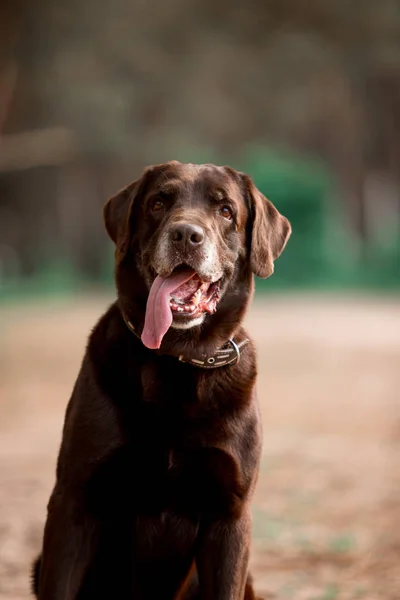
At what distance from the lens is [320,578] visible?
11.9ft

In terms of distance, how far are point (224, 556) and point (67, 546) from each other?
1.41 feet

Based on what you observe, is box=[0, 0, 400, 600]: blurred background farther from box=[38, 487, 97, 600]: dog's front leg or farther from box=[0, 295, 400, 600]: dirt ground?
box=[38, 487, 97, 600]: dog's front leg

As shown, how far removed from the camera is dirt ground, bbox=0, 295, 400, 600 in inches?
149

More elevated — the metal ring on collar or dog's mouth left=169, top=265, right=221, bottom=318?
dog's mouth left=169, top=265, right=221, bottom=318

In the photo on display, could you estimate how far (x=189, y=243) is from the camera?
8.50ft

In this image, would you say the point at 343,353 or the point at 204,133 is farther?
the point at 204,133

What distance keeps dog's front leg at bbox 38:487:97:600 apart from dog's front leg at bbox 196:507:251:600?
0.31 m

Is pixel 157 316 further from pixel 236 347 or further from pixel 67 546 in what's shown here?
pixel 67 546

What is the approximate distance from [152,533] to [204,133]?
15230 millimetres

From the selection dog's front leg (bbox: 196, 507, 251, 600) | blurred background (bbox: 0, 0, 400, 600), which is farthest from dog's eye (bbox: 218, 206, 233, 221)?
blurred background (bbox: 0, 0, 400, 600)

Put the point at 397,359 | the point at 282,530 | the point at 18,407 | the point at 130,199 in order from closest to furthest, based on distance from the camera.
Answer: the point at 130,199 < the point at 282,530 < the point at 18,407 < the point at 397,359

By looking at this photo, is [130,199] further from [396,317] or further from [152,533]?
[396,317]

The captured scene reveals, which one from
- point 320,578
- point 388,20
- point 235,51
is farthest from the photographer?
point 235,51

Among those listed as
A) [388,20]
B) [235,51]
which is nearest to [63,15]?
[235,51]
